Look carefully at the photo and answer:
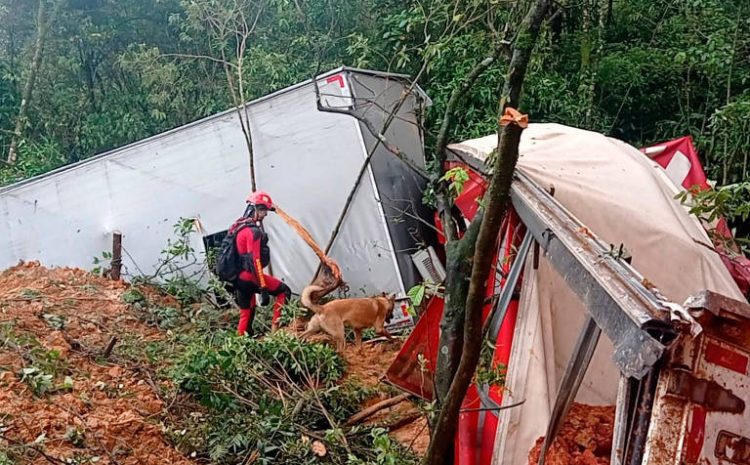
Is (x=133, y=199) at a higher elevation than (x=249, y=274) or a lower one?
higher

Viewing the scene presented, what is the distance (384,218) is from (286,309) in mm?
1611

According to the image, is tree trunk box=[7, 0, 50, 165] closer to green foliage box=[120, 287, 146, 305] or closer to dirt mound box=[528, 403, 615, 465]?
green foliage box=[120, 287, 146, 305]

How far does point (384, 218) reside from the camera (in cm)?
808

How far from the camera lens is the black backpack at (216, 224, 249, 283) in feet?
22.6

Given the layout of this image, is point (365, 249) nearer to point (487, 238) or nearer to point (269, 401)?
point (269, 401)

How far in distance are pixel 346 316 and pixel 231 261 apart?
1274 millimetres

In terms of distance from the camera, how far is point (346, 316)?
A: 6.89 meters

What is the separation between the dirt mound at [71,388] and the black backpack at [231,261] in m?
0.88

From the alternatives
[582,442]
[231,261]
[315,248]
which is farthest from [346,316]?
[582,442]

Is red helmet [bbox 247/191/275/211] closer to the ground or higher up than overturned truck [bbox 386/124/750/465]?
closer to the ground

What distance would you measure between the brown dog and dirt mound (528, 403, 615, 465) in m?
4.04

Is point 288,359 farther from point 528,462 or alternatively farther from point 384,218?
point 528,462

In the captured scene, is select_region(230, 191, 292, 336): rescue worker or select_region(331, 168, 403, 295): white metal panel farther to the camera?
select_region(331, 168, 403, 295): white metal panel

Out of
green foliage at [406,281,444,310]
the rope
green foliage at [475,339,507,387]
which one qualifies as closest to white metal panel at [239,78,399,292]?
the rope
